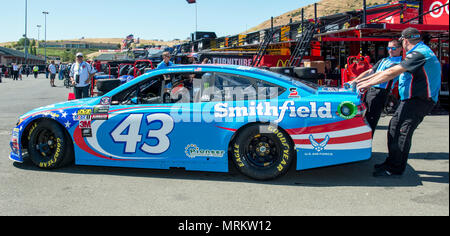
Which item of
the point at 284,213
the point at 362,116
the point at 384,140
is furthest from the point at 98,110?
the point at 384,140

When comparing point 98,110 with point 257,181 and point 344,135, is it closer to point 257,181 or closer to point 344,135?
point 257,181

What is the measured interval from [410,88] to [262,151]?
1814 mm

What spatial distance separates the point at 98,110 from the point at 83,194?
1152mm

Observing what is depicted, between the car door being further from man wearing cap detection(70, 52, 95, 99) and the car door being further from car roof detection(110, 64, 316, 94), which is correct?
man wearing cap detection(70, 52, 95, 99)

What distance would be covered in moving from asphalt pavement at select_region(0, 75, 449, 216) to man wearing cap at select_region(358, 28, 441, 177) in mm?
327

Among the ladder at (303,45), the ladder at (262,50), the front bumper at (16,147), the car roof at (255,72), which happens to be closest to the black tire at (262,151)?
the car roof at (255,72)

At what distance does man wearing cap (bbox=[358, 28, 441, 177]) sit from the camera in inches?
174

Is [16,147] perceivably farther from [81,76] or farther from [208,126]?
[81,76]

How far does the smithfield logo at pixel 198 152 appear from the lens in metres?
4.75

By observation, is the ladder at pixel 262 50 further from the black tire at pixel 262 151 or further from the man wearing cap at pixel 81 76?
the black tire at pixel 262 151

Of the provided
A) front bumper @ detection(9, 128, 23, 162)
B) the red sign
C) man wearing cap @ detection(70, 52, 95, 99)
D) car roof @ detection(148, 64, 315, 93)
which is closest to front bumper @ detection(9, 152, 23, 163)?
front bumper @ detection(9, 128, 23, 162)

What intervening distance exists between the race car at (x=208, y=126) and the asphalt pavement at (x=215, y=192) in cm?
22

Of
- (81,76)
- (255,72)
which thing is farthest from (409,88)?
(81,76)

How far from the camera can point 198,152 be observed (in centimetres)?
478
